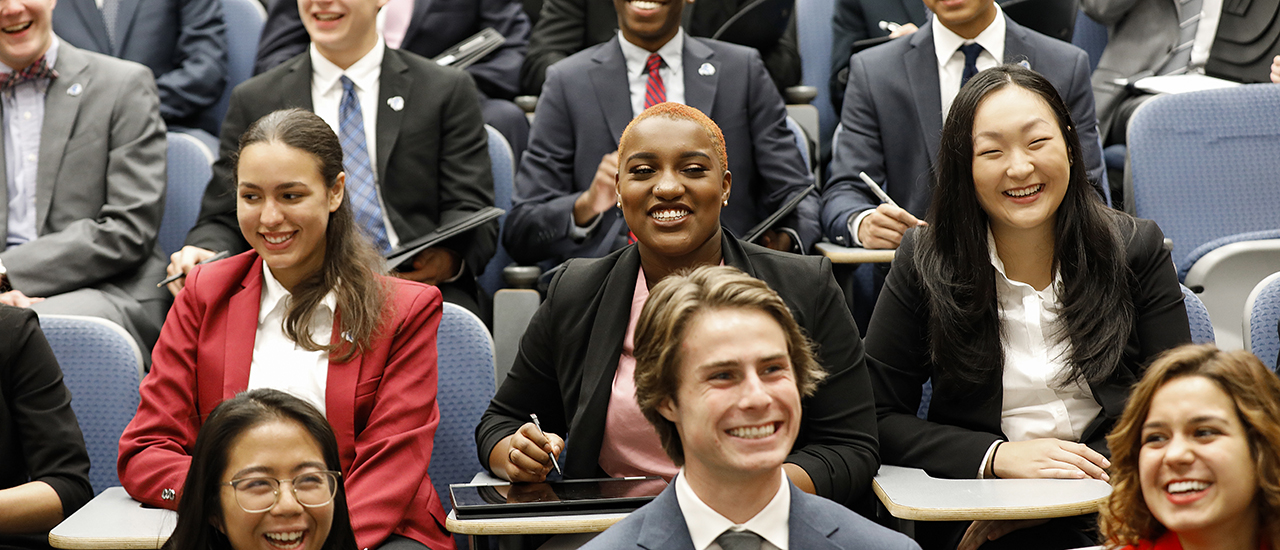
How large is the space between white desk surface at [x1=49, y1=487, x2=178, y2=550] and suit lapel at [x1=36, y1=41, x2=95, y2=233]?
131 centimetres

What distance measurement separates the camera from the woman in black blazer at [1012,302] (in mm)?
2139

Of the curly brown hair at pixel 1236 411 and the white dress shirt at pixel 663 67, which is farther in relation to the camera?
the white dress shirt at pixel 663 67

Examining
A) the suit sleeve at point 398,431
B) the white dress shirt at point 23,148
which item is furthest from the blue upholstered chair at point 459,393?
the white dress shirt at point 23,148

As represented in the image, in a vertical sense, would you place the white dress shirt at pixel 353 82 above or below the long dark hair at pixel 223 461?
above

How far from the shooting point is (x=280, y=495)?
1.72 meters

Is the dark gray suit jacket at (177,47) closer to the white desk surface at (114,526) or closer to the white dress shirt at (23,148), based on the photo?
the white dress shirt at (23,148)

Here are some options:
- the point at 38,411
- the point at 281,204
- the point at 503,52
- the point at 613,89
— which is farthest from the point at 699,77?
the point at 38,411

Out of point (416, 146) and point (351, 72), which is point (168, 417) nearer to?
point (416, 146)

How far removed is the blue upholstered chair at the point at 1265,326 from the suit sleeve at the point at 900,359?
0.60 metres

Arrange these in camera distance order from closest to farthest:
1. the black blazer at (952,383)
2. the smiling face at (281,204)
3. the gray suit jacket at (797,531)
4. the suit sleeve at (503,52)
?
the gray suit jacket at (797,531) → the black blazer at (952,383) → the smiling face at (281,204) → the suit sleeve at (503,52)

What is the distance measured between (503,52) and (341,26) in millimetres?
821

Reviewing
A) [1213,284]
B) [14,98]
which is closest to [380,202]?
[14,98]

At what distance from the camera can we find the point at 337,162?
2.36 meters

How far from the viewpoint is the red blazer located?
6.79ft
